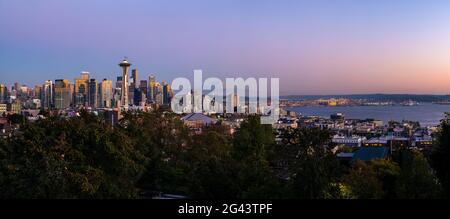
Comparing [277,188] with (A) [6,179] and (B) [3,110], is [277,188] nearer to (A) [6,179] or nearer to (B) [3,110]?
(A) [6,179]

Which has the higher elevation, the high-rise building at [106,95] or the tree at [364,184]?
the high-rise building at [106,95]

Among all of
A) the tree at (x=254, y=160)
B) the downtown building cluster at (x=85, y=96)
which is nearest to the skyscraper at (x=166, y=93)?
the downtown building cluster at (x=85, y=96)

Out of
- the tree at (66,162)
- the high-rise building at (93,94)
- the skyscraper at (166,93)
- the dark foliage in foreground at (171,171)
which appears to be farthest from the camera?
the high-rise building at (93,94)

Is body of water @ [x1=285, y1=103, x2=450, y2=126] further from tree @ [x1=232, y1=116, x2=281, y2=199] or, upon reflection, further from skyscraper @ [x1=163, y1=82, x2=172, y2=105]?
tree @ [x1=232, y1=116, x2=281, y2=199]

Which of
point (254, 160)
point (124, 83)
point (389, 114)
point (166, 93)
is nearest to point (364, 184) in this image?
point (254, 160)

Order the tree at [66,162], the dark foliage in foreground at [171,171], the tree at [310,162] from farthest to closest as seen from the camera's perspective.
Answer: the tree at [310,162], the dark foliage in foreground at [171,171], the tree at [66,162]

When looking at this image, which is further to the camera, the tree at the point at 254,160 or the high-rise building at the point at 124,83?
the high-rise building at the point at 124,83

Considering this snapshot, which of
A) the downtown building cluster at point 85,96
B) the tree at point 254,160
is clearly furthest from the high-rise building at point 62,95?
the tree at point 254,160

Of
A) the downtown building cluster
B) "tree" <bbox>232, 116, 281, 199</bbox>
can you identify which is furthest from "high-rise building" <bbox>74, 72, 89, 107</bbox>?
"tree" <bbox>232, 116, 281, 199</bbox>

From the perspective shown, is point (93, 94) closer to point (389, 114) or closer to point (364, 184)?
point (364, 184)

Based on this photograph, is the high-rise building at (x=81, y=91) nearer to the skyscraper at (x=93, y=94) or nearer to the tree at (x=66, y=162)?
the skyscraper at (x=93, y=94)
